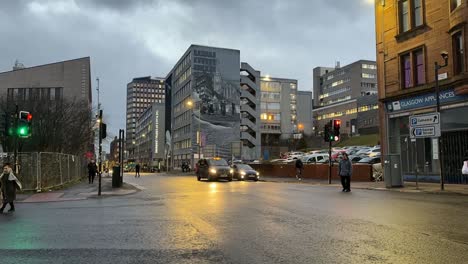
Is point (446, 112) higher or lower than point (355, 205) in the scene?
higher

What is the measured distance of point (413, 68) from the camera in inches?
1133

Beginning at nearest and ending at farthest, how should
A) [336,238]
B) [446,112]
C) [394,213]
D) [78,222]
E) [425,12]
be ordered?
[336,238], [78,222], [394,213], [446,112], [425,12]

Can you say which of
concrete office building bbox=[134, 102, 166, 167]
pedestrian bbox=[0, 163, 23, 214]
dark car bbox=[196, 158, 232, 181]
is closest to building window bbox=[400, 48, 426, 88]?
dark car bbox=[196, 158, 232, 181]

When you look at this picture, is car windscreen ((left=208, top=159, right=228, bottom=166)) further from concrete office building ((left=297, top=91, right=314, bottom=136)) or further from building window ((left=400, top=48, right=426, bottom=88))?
concrete office building ((left=297, top=91, right=314, bottom=136))

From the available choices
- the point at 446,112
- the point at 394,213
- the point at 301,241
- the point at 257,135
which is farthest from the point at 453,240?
the point at 257,135

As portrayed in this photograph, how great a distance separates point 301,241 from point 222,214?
4.43 meters

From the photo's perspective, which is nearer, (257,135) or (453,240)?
(453,240)

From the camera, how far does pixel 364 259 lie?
7.16 metres

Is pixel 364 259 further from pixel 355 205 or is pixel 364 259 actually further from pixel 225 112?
pixel 225 112

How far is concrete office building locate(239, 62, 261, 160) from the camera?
371 feet

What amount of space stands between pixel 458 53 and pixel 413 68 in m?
3.52

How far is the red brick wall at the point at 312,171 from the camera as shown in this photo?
31.7 m

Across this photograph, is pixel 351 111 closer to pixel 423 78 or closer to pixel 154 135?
pixel 154 135

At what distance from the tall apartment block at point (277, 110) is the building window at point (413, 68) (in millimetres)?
105815
